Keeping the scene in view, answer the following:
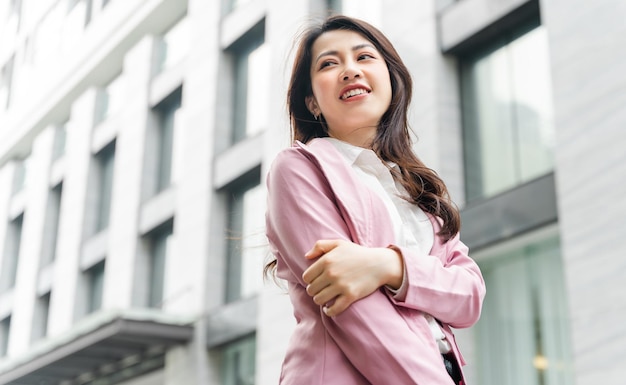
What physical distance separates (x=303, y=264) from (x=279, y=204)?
0.14 meters

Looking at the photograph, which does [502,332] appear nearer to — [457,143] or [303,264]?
[457,143]

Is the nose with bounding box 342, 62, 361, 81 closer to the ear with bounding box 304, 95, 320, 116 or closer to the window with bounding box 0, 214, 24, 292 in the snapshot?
the ear with bounding box 304, 95, 320, 116

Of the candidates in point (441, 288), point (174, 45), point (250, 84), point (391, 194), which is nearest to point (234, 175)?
point (250, 84)

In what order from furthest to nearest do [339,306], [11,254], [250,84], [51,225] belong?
[11,254] → [51,225] → [250,84] → [339,306]

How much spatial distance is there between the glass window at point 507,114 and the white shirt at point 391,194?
8.70m

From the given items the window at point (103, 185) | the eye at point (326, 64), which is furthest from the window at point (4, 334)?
the eye at point (326, 64)

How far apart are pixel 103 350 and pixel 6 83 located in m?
17.5

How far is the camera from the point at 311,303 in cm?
169

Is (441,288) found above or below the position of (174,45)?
below

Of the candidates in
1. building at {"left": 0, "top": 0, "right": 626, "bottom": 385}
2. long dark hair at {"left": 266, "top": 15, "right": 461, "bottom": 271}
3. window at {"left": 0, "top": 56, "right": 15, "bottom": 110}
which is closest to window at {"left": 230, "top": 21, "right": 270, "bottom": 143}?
building at {"left": 0, "top": 0, "right": 626, "bottom": 385}

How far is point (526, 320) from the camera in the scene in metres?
10.2

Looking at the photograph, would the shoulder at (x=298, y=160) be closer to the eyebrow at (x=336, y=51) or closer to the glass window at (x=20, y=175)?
the eyebrow at (x=336, y=51)

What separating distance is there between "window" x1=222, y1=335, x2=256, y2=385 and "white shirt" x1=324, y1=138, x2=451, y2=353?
1404cm

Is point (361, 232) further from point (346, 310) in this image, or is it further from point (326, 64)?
point (326, 64)
